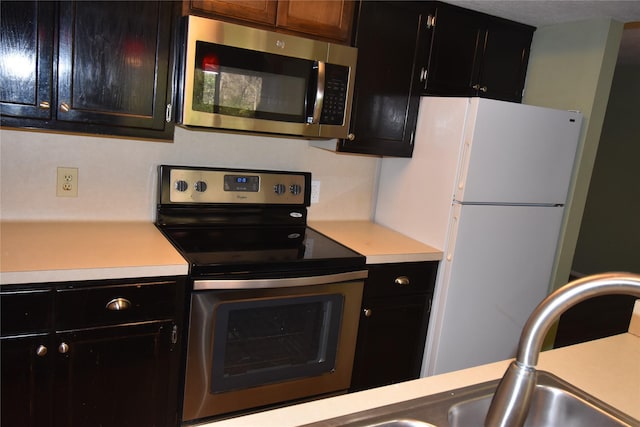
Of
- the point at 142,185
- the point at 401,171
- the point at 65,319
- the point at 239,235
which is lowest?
the point at 65,319

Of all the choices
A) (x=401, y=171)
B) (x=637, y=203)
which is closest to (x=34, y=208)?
(x=401, y=171)

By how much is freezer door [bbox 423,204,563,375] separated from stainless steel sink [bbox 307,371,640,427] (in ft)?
4.08

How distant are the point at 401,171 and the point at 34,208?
1.77 meters

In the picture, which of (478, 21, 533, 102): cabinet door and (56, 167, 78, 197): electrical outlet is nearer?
(56, 167, 78, 197): electrical outlet

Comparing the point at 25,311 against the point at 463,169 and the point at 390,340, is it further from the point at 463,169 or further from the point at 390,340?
the point at 463,169

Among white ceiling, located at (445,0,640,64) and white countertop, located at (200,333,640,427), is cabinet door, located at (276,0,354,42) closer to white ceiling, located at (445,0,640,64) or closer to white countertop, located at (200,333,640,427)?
white ceiling, located at (445,0,640,64)

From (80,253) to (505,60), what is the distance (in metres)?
2.33

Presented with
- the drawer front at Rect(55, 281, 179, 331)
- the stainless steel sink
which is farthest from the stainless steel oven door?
the stainless steel sink

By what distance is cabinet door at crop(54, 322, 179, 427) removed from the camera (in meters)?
1.71

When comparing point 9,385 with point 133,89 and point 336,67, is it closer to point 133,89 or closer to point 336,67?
point 133,89

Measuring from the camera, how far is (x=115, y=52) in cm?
188

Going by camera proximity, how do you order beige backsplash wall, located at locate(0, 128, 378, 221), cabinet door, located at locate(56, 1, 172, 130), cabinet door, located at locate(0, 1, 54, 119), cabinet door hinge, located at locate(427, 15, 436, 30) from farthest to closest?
cabinet door hinge, located at locate(427, 15, 436, 30)
beige backsplash wall, located at locate(0, 128, 378, 221)
cabinet door, located at locate(56, 1, 172, 130)
cabinet door, located at locate(0, 1, 54, 119)

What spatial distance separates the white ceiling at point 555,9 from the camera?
235 centimetres

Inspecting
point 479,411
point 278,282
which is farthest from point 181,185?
point 479,411
